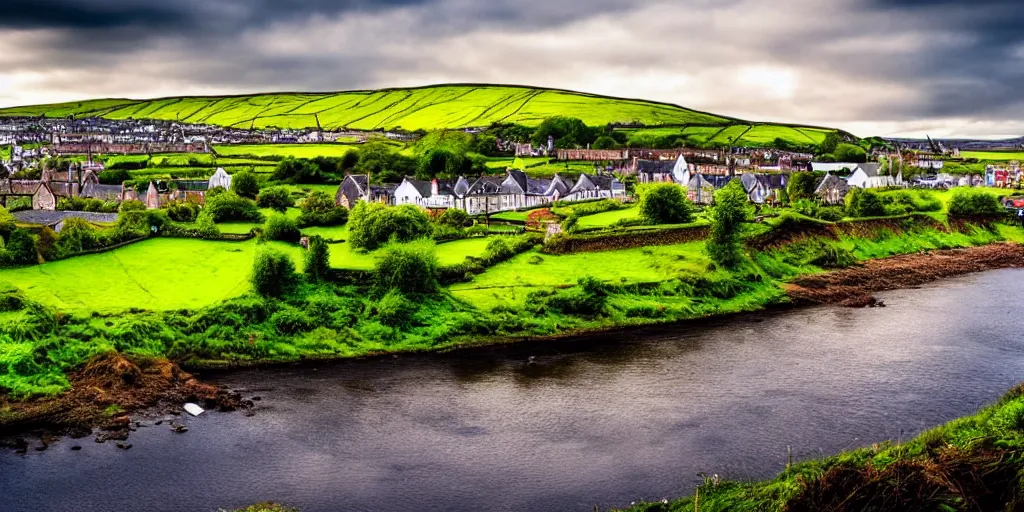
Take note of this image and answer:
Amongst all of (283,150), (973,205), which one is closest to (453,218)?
(973,205)

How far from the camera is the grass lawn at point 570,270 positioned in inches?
1844

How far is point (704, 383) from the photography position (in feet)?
115

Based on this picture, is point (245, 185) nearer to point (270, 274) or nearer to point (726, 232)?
point (270, 274)

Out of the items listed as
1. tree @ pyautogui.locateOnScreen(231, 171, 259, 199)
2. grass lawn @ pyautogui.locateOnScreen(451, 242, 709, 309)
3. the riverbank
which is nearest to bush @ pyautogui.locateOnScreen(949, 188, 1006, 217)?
the riverbank

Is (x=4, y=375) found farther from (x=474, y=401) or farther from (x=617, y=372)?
(x=617, y=372)

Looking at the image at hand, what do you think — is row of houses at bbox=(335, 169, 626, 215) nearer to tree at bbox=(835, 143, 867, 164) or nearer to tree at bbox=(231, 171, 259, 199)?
tree at bbox=(231, 171, 259, 199)

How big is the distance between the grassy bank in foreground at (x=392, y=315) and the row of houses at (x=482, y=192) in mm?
29599

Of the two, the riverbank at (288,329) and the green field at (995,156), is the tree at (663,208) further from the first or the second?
the green field at (995,156)

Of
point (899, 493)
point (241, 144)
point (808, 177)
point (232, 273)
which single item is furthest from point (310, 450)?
point (241, 144)

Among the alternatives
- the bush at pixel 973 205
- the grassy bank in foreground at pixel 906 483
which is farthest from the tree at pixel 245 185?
the grassy bank in foreground at pixel 906 483

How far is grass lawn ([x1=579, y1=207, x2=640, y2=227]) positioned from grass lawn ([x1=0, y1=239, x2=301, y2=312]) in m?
24.6

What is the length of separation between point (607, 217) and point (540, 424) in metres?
41.9

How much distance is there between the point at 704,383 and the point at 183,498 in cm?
2059

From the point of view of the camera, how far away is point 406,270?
44500 millimetres
